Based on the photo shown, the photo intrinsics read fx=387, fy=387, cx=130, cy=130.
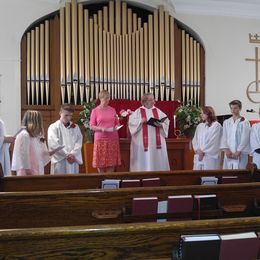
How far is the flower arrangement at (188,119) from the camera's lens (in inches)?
250

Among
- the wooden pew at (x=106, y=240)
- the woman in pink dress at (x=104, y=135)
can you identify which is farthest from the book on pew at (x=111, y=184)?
the woman in pink dress at (x=104, y=135)

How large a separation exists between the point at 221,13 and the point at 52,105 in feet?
13.0

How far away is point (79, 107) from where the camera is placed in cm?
711

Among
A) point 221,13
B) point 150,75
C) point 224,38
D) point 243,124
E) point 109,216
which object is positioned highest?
point 221,13

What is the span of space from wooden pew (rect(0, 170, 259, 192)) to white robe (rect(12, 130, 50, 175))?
82 centimetres

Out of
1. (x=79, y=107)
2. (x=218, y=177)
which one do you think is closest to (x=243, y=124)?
(x=218, y=177)

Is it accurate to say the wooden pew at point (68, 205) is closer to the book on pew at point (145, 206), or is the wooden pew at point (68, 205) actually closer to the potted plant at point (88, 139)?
the book on pew at point (145, 206)

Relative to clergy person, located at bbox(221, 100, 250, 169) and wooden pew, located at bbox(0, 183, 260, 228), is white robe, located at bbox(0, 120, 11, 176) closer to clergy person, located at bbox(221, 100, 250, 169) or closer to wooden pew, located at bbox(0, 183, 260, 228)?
wooden pew, located at bbox(0, 183, 260, 228)

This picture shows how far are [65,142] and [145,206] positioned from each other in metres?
2.53

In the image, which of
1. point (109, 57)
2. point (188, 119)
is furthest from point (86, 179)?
point (109, 57)

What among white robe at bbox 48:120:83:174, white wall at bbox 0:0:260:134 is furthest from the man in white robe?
white wall at bbox 0:0:260:134

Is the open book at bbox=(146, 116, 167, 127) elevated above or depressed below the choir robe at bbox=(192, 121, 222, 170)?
above

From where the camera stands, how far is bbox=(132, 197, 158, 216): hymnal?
232 centimetres

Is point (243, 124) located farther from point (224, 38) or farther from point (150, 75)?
point (224, 38)
